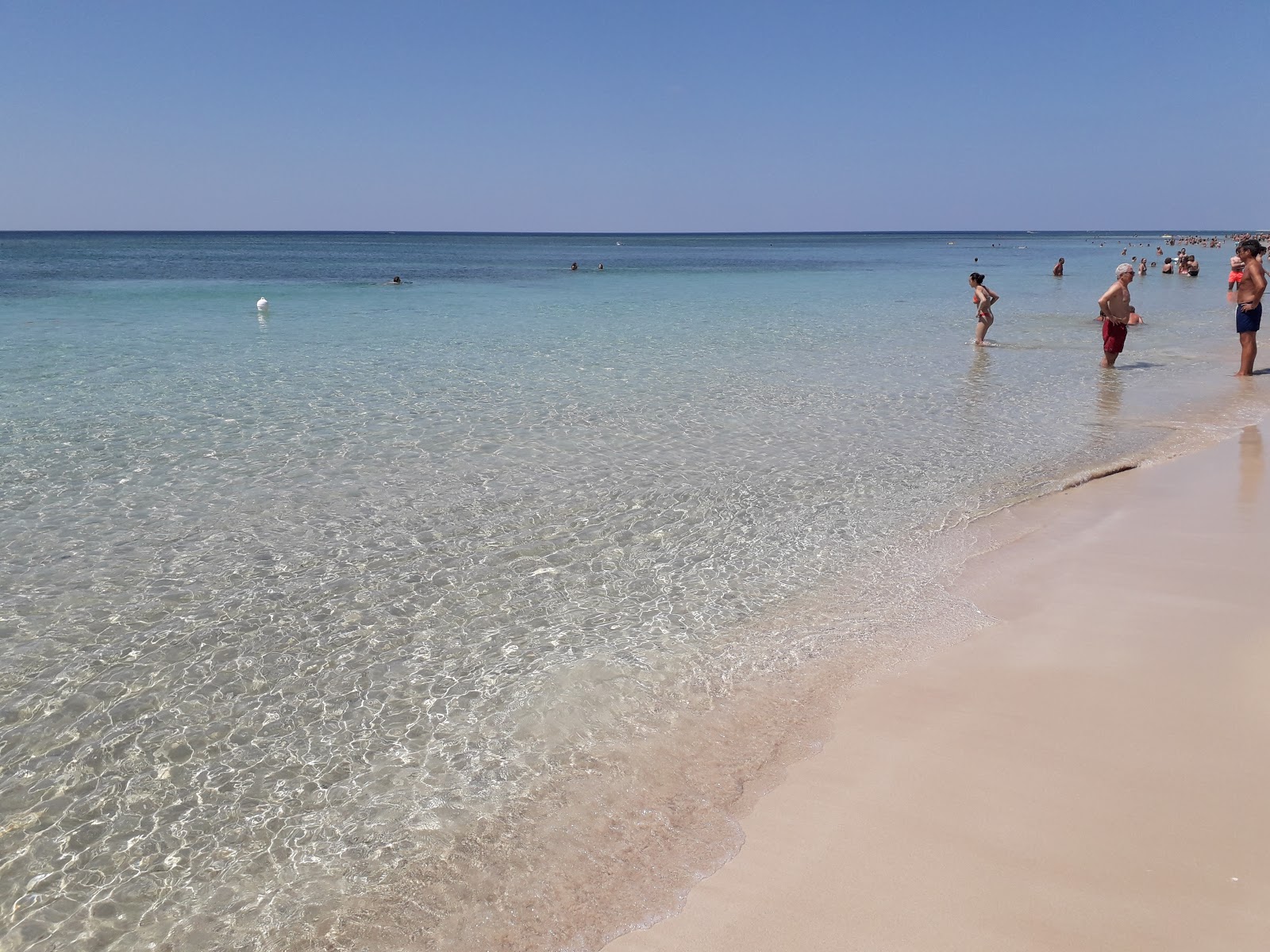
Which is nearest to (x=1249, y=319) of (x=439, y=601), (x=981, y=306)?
(x=981, y=306)

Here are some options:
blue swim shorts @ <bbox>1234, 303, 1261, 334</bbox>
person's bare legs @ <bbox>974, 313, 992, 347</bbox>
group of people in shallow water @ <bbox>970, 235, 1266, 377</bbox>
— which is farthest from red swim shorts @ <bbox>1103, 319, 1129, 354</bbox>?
person's bare legs @ <bbox>974, 313, 992, 347</bbox>

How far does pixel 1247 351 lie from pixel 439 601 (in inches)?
554

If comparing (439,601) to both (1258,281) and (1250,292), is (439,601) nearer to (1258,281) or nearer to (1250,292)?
(1258,281)

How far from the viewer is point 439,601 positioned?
5.83 metres

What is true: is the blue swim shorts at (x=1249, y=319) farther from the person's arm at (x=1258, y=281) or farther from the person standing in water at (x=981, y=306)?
the person standing in water at (x=981, y=306)

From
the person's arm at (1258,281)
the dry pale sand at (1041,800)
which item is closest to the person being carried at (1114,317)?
the person's arm at (1258,281)

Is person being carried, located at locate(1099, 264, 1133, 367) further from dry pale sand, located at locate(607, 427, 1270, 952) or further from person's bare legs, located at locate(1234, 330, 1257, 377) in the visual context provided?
dry pale sand, located at locate(607, 427, 1270, 952)

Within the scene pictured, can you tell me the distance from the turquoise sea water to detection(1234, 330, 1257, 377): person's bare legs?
30.2 inches

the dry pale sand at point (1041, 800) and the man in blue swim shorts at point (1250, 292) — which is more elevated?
the man in blue swim shorts at point (1250, 292)

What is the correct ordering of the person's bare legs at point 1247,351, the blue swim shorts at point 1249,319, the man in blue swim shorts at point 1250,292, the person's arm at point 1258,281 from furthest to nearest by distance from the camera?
the person's bare legs at point 1247,351, the blue swim shorts at point 1249,319, the man in blue swim shorts at point 1250,292, the person's arm at point 1258,281

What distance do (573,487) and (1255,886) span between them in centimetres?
610

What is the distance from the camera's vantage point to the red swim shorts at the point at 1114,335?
14797 mm

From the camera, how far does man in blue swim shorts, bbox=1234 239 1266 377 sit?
12688 millimetres

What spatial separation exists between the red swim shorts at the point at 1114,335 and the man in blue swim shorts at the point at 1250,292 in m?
1.65
